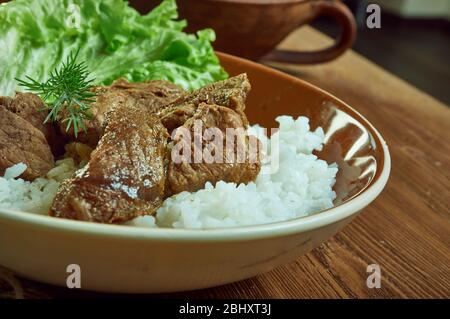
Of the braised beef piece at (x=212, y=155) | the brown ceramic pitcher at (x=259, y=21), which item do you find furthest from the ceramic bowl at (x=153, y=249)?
the brown ceramic pitcher at (x=259, y=21)

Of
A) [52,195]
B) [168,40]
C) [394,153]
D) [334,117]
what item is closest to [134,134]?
[52,195]

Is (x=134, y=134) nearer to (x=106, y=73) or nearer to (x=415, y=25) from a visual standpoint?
(x=106, y=73)

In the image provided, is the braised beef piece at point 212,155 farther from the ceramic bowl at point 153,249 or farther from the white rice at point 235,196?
the ceramic bowl at point 153,249

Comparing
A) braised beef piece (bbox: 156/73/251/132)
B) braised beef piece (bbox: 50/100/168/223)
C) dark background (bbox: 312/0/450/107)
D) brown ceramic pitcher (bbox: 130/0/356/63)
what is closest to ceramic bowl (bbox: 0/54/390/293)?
braised beef piece (bbox: 50/100/168/223)

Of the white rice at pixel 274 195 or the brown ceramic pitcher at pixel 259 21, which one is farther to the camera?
the brown ceramic pitcher at pixel 259 21

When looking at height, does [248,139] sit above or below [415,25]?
below

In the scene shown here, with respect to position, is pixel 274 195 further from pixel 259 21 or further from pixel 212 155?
pixel 259 21

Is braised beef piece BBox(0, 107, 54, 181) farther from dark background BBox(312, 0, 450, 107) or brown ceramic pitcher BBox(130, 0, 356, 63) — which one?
dark background BBox(312, 0, 450, 107)
